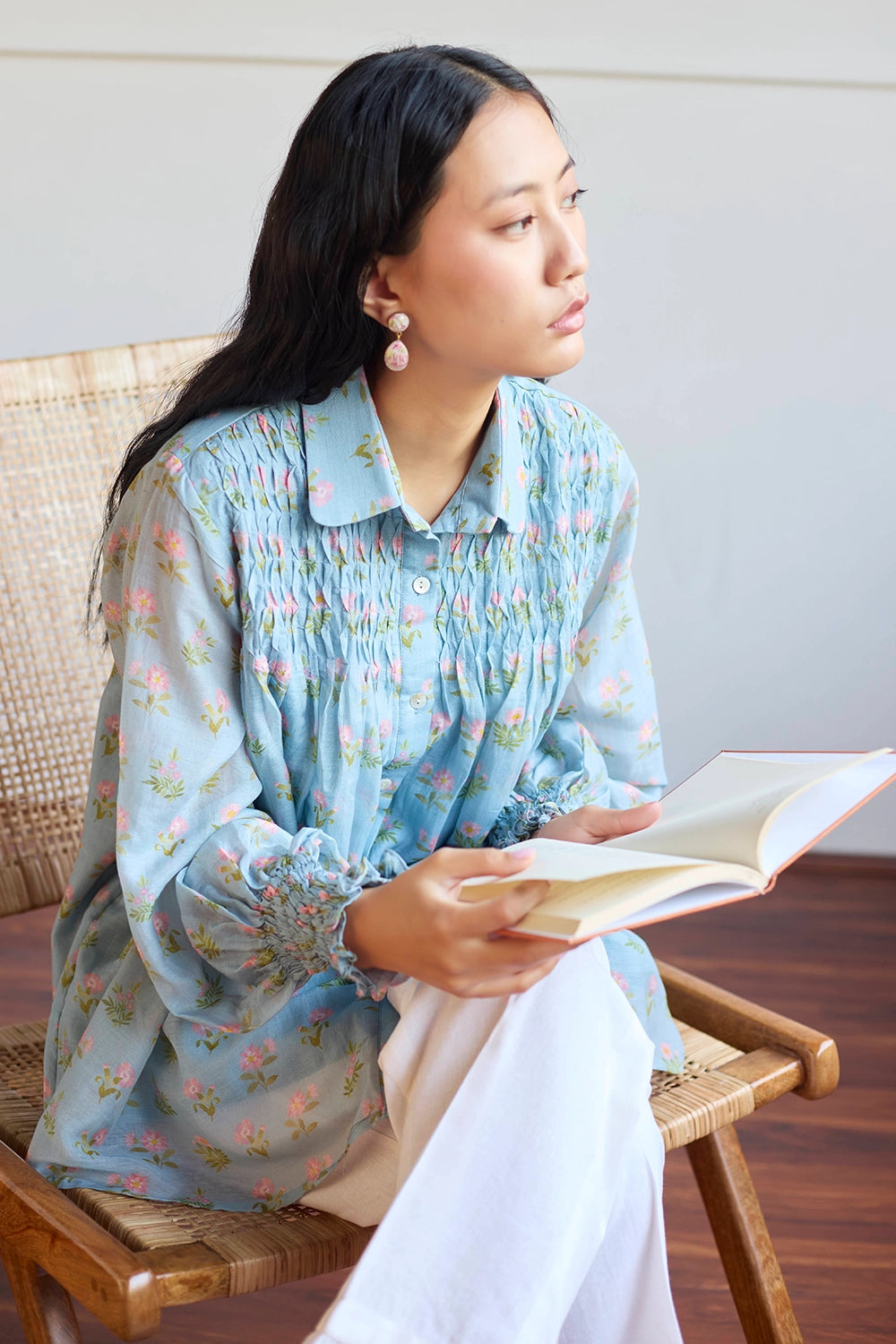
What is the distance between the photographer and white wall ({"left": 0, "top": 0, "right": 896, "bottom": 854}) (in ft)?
7.54

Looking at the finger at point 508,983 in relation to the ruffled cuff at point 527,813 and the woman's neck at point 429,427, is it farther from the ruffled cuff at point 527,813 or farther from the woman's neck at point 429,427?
the woman's neck at point 429,427

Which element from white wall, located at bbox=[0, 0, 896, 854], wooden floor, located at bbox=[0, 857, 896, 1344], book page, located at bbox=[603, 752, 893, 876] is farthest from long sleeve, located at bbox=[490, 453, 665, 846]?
white wall, located at bbox=[0, 0, 896, 854]

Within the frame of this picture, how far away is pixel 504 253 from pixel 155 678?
38cm

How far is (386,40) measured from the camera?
236cm

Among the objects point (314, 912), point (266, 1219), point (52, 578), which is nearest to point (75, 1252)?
point (266, 1219)

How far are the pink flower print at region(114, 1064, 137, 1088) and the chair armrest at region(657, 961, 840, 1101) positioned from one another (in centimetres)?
49

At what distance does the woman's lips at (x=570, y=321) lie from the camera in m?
1.01

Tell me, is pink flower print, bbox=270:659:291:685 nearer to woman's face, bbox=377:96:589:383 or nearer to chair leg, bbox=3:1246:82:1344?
woman's face, bbox=377:96:589:383

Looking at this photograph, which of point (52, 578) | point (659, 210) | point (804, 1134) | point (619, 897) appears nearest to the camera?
point (619, 897)

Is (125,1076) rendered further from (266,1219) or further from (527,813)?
(527,813)

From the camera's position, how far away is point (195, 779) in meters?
1.01

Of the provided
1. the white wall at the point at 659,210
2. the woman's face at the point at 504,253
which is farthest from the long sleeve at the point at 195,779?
the white wall at the point at 659,210

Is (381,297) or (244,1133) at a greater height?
(381,297)

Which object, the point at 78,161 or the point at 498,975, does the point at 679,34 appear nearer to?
the point at 78,161
